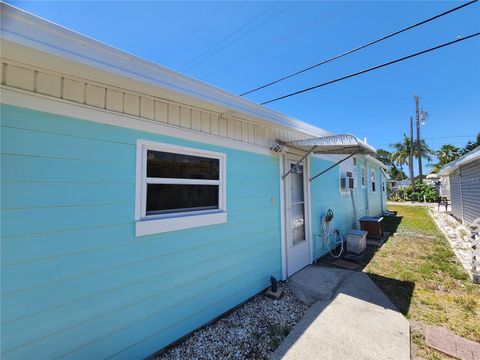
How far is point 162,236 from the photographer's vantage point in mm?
2381

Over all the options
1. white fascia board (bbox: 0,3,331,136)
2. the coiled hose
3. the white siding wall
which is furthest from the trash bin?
white fascia board (bbox: 0,3,331,136)

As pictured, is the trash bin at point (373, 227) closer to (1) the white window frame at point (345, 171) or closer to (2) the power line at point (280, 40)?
(1) the white window frame at point (345, 171)

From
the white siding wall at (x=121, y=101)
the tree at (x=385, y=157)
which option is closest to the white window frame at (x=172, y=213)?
the white siding wall at (x=121, y=101)

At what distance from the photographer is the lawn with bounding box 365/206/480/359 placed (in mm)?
2721

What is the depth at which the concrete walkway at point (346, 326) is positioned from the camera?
7.56ft

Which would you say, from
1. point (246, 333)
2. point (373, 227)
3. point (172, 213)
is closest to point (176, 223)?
point (172, 213)

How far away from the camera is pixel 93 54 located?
159cm

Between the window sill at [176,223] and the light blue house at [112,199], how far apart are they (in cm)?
1

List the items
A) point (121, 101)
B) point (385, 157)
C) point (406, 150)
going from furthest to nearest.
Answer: point (385, 157) → point (406, 150) → point (121, 101)

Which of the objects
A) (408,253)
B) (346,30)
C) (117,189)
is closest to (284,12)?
(346,30)

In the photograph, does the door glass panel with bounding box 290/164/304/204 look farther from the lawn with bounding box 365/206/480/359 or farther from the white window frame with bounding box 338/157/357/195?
the white window frame with bounding box 338/157/357/195

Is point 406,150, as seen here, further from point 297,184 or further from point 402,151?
point 297,184

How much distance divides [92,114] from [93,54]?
0.54 meters

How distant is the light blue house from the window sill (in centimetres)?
1
